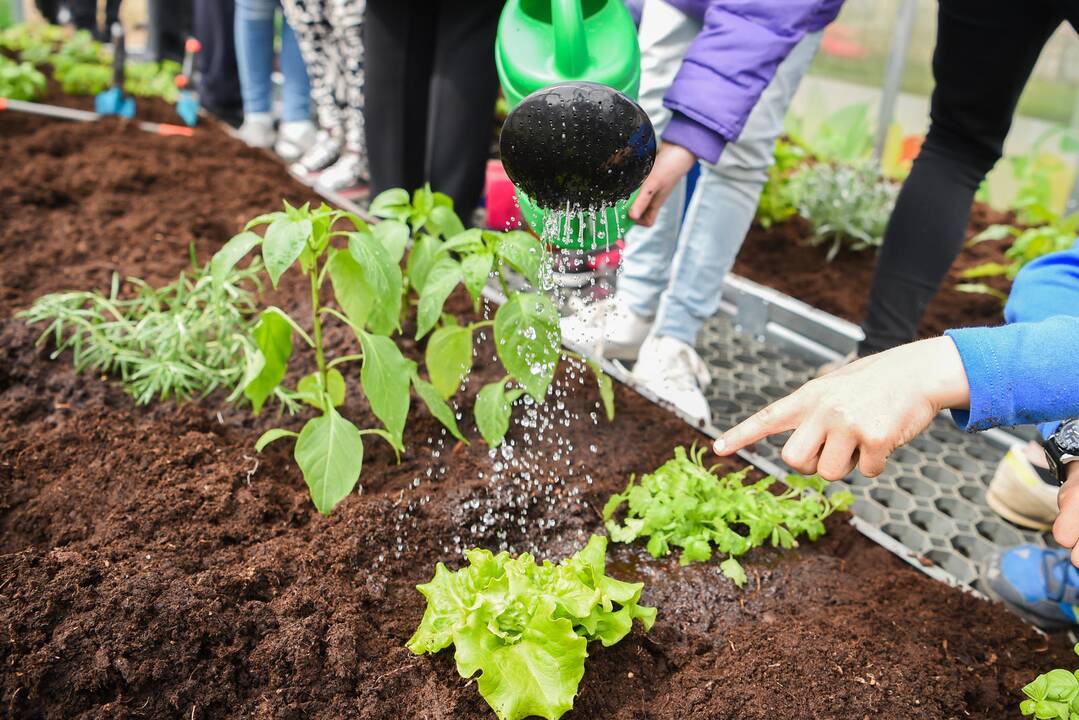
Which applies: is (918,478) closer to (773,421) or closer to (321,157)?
(773,421)

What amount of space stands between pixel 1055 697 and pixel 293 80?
3.46 meters

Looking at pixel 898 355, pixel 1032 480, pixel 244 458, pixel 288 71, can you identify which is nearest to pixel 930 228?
pixel 1032 480

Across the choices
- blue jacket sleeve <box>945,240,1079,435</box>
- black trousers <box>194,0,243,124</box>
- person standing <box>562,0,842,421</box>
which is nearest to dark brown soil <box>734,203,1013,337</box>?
person standing <box>562,0,842,421</box>

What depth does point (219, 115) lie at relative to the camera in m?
4.14

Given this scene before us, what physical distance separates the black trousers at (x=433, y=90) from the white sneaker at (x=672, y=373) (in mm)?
719

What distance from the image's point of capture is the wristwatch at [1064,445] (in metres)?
1.12

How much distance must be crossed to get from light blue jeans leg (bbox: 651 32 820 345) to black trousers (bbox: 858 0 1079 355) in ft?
1.00

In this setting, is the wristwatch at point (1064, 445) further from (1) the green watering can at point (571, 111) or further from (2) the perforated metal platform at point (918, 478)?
(1) the green watering can at point (571, 111)

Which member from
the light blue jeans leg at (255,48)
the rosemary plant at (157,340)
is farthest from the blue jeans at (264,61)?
the rosemary plant at (157,340)

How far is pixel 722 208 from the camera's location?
2037mm

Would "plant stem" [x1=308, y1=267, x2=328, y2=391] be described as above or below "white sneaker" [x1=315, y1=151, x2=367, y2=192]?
above

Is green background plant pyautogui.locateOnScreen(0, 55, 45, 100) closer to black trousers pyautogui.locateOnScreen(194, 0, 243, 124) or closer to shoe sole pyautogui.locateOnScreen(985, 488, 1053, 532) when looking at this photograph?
black trousers pyautogui.locateOnScreen(194, 0, 243, 124)

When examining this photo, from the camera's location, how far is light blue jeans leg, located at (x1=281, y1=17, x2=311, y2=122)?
3604mm

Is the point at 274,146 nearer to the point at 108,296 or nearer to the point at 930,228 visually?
the point at 108,296
